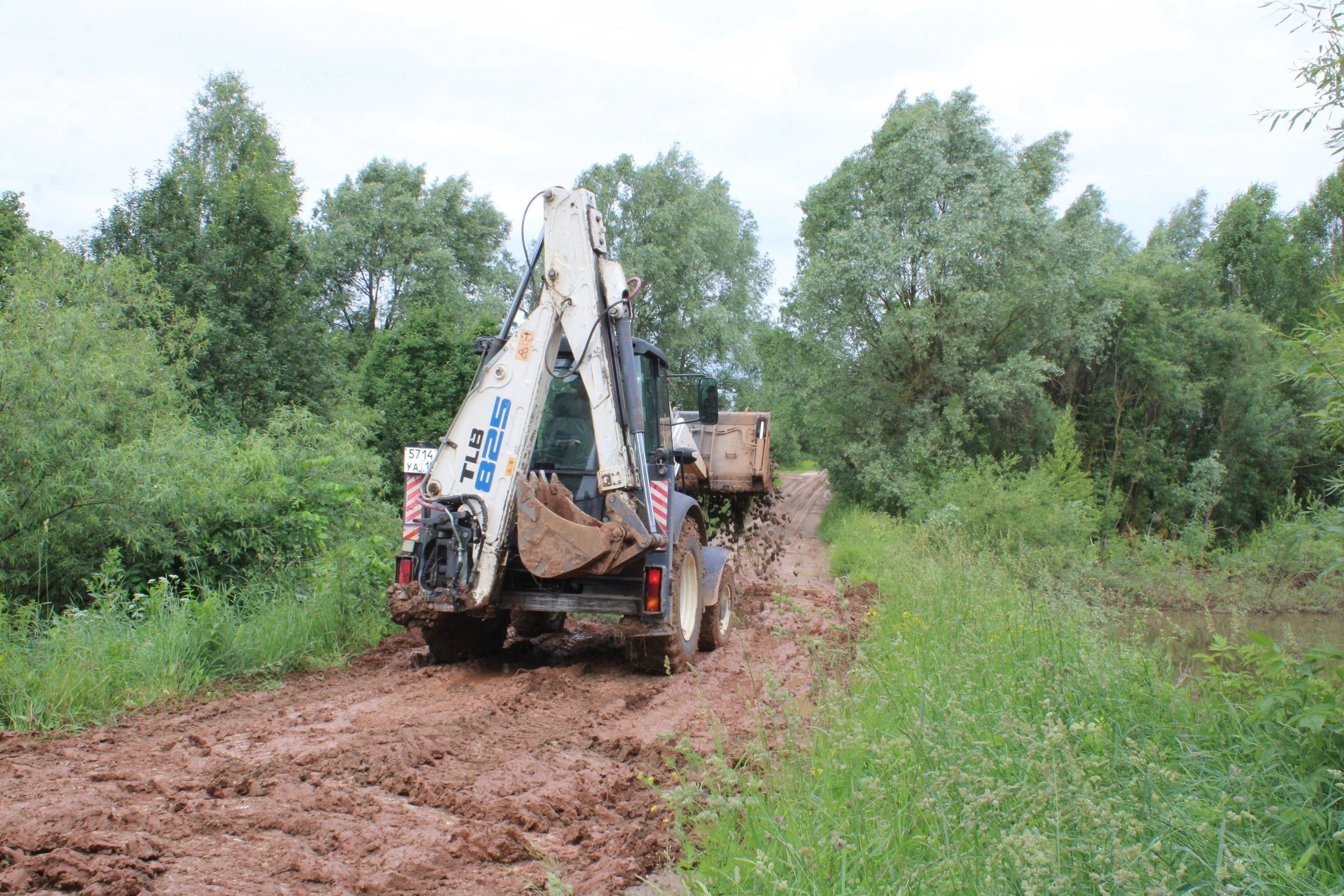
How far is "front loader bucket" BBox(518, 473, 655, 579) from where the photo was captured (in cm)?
665

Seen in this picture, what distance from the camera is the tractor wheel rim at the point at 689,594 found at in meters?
7.76

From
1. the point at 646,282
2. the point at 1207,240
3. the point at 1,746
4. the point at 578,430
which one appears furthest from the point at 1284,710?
the point at 1207,240

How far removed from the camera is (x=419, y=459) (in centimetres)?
712

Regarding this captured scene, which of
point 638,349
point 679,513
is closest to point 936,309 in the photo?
point 638,349

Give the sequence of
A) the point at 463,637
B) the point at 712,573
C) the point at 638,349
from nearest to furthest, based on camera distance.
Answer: the point at 463,637 → the point at 638,349 → the point at 712,573

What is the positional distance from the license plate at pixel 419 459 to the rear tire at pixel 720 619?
270cm

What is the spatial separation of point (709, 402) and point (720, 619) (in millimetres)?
2021

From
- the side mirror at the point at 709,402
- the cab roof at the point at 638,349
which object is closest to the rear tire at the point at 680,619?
the side mirror at the point at 709,402

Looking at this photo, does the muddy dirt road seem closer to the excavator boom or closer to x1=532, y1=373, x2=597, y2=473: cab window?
the excavator boom

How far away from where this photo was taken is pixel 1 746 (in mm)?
4891

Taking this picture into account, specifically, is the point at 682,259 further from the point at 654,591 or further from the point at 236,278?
the point at 654,591

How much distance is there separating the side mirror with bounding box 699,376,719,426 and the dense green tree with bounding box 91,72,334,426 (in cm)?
1668

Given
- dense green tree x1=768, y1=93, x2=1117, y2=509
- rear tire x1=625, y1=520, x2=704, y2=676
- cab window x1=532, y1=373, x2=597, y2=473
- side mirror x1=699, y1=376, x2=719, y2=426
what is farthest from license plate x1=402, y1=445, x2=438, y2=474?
dense green tree x1=768, y1=93, x2=1117, y2=509

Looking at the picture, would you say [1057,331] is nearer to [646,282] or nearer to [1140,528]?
[1140,528]
